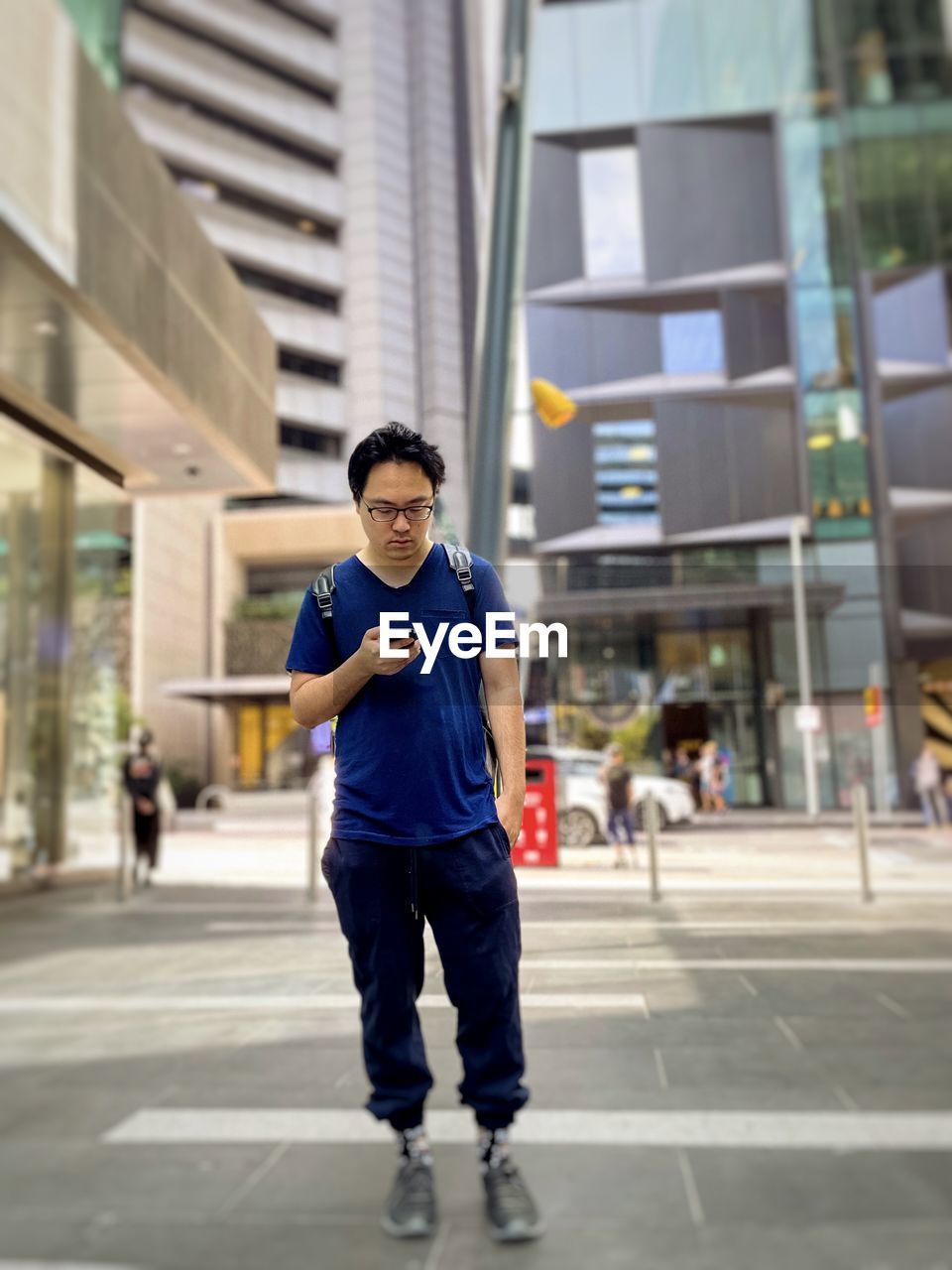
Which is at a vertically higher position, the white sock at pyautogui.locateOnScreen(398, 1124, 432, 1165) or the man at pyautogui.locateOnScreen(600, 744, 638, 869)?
the man at pyautogui.locateOnScreen(600, 744, 638, 869)

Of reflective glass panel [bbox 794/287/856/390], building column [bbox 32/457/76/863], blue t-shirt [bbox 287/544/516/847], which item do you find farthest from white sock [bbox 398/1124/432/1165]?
building column [bbox 32/457/76/863]

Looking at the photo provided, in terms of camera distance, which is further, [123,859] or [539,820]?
[123,859]

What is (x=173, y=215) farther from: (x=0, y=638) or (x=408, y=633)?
A: (x=408, y=633)

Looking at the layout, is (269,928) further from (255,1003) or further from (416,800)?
(416,800)

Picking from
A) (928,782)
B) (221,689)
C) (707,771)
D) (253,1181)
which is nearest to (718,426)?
(707,771)

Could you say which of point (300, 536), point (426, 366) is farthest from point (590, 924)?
point (300, 536)

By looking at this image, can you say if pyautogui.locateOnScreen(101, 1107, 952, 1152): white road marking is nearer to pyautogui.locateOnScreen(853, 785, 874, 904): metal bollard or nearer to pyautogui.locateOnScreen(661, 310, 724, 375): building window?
pyautogui.locateOnScreen(853, 785, 874, 904): metal bollard

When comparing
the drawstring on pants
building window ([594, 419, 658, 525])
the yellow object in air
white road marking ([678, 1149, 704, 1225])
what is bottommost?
white road marking ([678, 1149, 704, 1225])
